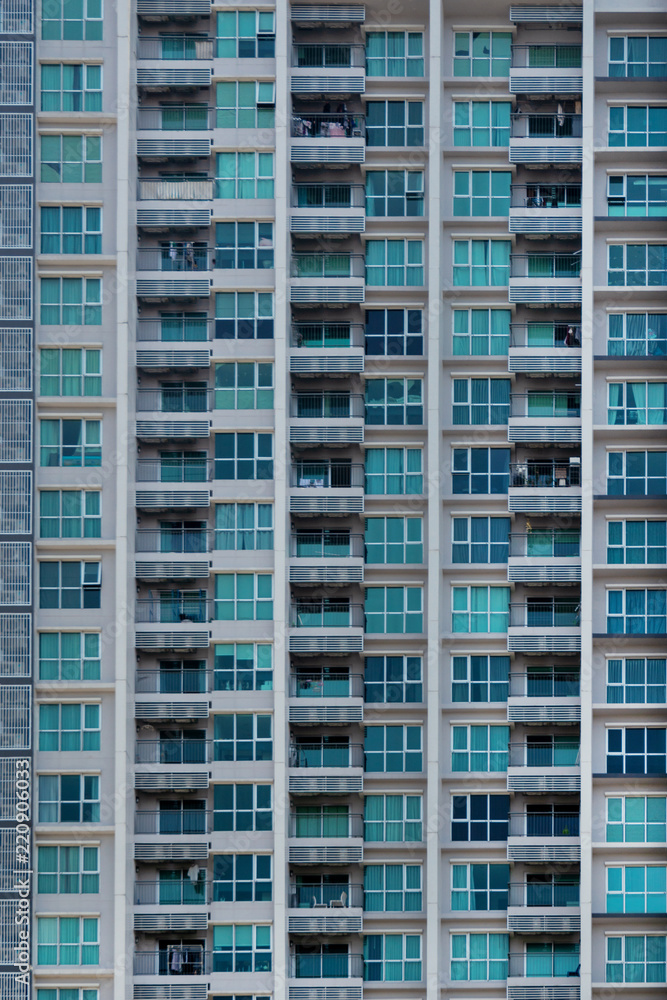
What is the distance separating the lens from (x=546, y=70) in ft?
131

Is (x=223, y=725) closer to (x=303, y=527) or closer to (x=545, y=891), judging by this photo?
(x=303, y=527)

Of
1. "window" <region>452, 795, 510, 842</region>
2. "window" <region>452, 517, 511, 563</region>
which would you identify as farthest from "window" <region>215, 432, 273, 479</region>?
"window" <region>452, 795, 510, 842</region>

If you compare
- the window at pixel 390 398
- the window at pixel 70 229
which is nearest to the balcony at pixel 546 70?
the window at pixel 390 398

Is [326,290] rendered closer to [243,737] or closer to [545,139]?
[545,139]

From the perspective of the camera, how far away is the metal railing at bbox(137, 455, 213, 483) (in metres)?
39.4

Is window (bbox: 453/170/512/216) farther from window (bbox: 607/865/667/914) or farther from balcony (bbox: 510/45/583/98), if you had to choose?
window (bbox: 607/865/667/914)

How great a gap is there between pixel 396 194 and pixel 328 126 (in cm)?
308

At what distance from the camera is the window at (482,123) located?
39.9 meters

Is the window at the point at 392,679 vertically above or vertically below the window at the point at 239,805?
above

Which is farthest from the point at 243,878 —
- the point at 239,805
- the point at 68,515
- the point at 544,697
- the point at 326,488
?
the point at 68,515

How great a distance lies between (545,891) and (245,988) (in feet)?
30.9

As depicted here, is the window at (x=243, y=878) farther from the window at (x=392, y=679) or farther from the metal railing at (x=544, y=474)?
the metal railing at (x=544, y=474)

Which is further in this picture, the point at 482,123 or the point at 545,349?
the point at 482,123

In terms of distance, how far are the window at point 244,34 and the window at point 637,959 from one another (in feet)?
95.9
